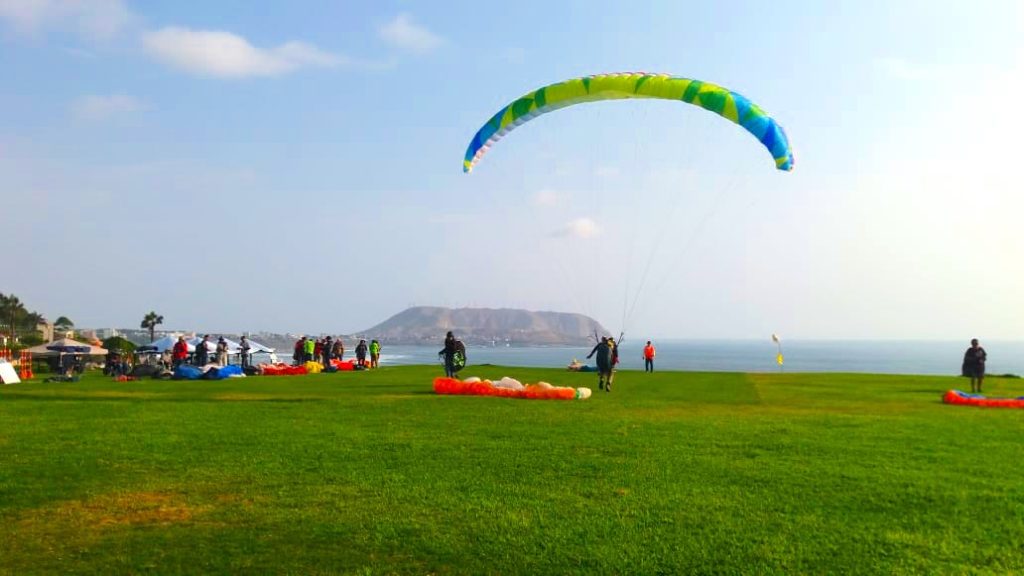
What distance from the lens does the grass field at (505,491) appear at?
656cm

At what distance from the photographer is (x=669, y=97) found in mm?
19656

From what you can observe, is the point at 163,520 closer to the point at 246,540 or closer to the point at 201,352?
the point at 246,540

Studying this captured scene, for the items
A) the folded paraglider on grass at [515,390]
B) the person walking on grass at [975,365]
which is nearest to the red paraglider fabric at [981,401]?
the person walking on grass at [975,365]

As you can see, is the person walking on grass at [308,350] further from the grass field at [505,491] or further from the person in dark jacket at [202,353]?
the grass field at [505,491]

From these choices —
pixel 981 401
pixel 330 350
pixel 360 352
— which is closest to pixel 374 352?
pixel 360 352

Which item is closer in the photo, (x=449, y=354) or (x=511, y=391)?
(x=511, y=391)

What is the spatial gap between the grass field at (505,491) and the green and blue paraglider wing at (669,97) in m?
6.86

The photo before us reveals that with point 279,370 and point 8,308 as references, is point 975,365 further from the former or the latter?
point 8,308

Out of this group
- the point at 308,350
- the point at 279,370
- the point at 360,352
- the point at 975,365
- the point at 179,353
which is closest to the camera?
the point at 975,365

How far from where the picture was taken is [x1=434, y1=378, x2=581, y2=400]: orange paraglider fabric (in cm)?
2006

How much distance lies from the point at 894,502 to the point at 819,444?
13.1ft

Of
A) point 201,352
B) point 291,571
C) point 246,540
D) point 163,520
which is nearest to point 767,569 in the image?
point 291,571

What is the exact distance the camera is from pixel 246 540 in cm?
697

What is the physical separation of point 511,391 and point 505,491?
11.4 meters
